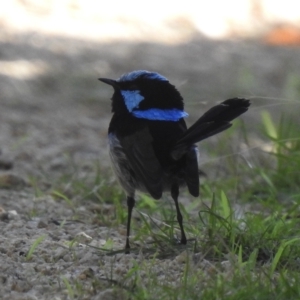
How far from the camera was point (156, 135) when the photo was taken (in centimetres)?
420

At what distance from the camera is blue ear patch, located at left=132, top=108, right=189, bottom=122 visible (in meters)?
4.30

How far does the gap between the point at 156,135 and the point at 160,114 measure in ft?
0.58

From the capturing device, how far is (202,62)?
9.98 metres

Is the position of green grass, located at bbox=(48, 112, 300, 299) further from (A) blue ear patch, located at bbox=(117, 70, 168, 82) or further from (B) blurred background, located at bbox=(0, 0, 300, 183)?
(B) blurred background, located at bbox=(0, 0, 300, 183)

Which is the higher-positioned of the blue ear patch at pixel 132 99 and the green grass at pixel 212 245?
the blue ear patch at pixel 132 99

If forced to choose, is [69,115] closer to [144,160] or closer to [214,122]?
[144,160]

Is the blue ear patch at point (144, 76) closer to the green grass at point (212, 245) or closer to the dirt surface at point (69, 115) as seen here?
the dirt surface at point (69, 115)

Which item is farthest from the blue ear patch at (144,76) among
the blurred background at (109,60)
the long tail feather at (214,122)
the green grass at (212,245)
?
the blurred background at (109,60)

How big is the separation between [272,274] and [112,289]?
2.28 ft

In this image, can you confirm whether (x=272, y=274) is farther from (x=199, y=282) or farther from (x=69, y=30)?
(x=69, y=30)

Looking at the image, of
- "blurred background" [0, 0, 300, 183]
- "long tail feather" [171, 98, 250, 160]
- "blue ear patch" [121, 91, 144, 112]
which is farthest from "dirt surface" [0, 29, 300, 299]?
"blue ear patch" [121, 91, 144, 112]

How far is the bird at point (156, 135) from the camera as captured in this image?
158 inches

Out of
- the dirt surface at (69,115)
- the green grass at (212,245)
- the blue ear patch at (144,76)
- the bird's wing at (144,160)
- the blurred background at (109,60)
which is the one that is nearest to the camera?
the green grass at (212,245)

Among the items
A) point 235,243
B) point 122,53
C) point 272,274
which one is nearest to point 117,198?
point 235,243
